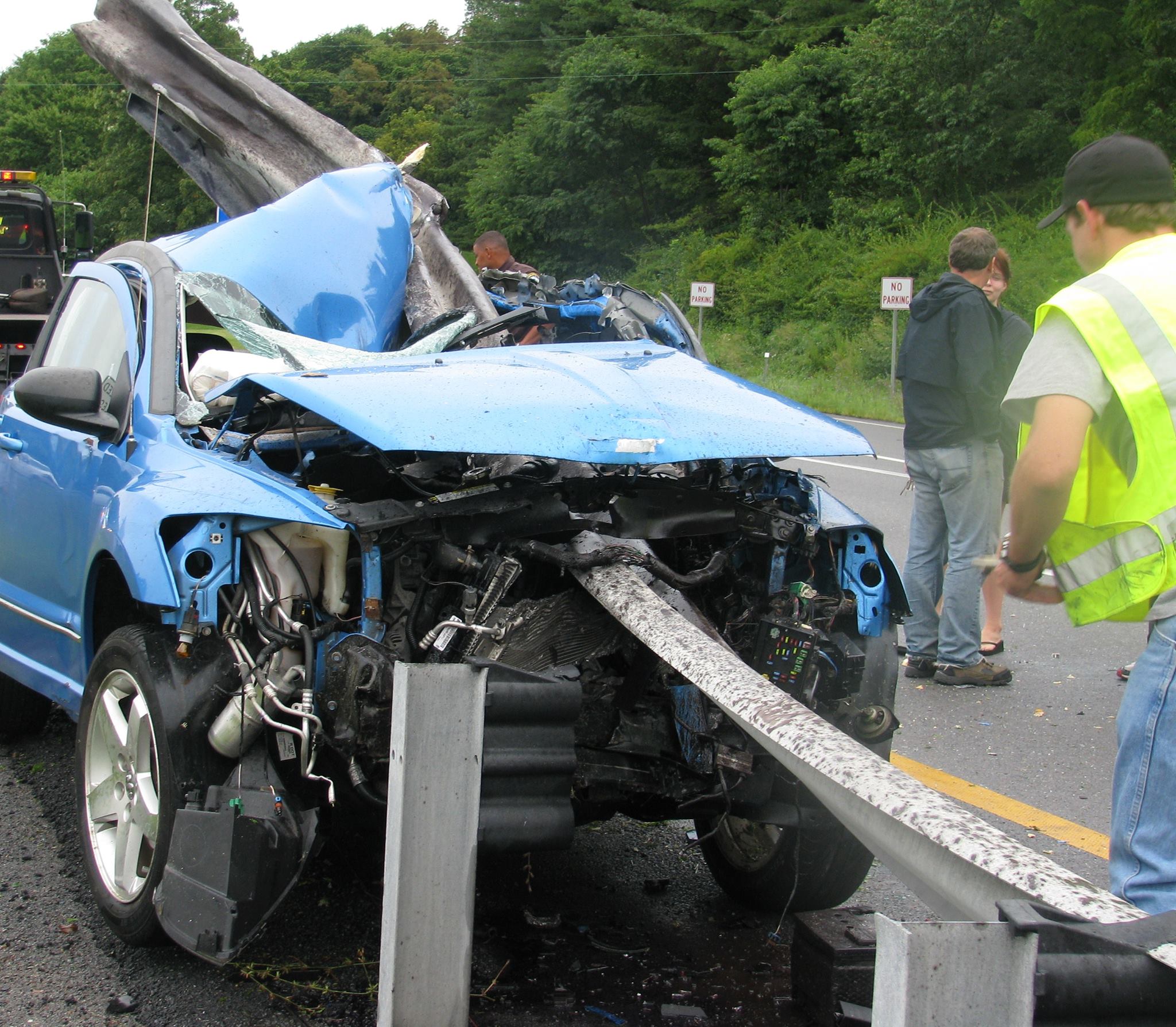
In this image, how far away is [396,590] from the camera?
3336 mm

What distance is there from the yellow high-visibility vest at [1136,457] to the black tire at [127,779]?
218 cm

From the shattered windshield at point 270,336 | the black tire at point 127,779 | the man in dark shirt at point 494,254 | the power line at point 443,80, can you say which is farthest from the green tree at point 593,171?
the black tire at point 127,779

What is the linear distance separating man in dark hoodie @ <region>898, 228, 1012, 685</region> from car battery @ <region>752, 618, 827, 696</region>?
2.70 metres

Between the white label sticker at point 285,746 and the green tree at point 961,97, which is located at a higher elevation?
the green tree at point 961,97

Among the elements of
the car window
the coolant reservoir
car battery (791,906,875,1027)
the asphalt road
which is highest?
the car window

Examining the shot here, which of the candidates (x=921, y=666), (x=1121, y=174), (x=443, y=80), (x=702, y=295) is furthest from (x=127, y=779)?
(x=443, y=80)

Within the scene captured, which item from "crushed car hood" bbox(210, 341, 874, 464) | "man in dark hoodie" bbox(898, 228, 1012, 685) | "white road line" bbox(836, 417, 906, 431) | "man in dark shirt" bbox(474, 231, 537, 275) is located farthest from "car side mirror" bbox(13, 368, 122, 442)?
"white road line" bbox(836, 417, 906, 431)

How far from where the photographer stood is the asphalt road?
126 inches

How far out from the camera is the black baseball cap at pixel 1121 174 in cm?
262

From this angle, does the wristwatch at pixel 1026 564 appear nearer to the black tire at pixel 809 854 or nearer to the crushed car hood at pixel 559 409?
the crushed car hood at pixel 559 409

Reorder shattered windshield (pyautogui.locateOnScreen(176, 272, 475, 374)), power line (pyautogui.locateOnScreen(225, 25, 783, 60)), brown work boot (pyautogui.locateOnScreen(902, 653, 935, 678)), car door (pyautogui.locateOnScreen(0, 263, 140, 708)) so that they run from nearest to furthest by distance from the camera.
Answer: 1. car door (pyautogui.locateOnScreen(0, 263, 140, 708))
2. shattered windshield (pyautogui.locateOnScreen(176, 272, 475, 374))
3. brown work boot (pyautogui.locateOnScreen(902, 653, 935, 678))
4. power line (pyautogui.locateOnScreen(225, 25, 783, 60))

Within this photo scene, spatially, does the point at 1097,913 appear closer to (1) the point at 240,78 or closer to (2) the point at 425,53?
(1) the point at 240,78

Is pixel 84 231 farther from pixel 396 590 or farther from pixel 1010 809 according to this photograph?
pixel 1010 809

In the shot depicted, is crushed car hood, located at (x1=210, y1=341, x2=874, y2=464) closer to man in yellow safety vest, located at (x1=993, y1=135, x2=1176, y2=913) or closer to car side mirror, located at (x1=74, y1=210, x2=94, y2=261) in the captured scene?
man in yellow safety vest, located at (x1=993, y1=135, x2=1176, y2=913)
